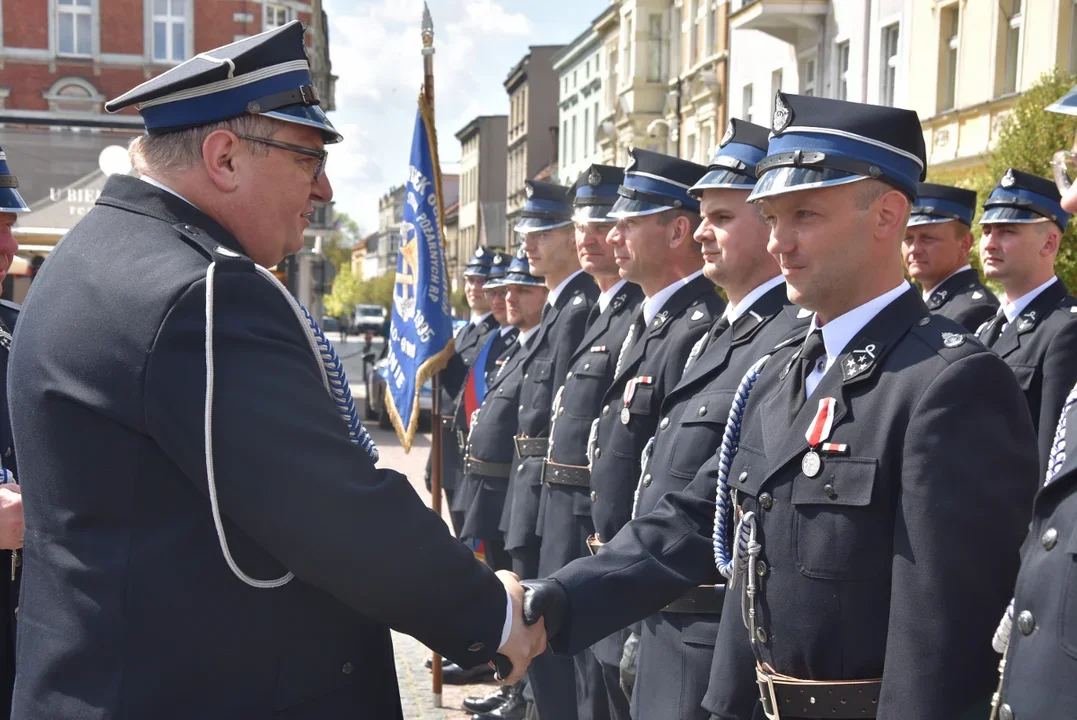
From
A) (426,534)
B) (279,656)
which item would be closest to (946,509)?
(426,534)

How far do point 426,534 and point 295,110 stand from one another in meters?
1.00

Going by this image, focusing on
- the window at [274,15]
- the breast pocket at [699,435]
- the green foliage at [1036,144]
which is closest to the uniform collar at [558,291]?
the breast pocket at [699,435]

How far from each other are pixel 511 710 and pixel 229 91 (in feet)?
15.4

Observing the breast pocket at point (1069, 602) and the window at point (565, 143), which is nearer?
the breast pocket at point (1069, 602)

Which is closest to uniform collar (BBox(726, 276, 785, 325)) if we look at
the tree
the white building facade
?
the white building facade

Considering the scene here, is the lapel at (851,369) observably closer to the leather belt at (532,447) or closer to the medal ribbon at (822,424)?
the medal ribbon at (822,424)

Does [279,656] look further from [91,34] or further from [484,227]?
[484,227]

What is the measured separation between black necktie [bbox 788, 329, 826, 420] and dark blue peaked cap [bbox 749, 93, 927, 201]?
0.37m

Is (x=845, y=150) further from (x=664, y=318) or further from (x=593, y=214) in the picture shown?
(x=593, y=214)

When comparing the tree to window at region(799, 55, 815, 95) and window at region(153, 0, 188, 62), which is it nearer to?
window at region(153, 0, 188, 62)

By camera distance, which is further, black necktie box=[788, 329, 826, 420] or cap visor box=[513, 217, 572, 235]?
cap visor box=[513, 217, 572, 235]

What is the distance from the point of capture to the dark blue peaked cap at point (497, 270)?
9983 millimetres

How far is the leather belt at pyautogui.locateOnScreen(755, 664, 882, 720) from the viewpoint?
2.68 metres

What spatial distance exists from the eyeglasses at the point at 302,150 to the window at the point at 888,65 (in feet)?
63.4
